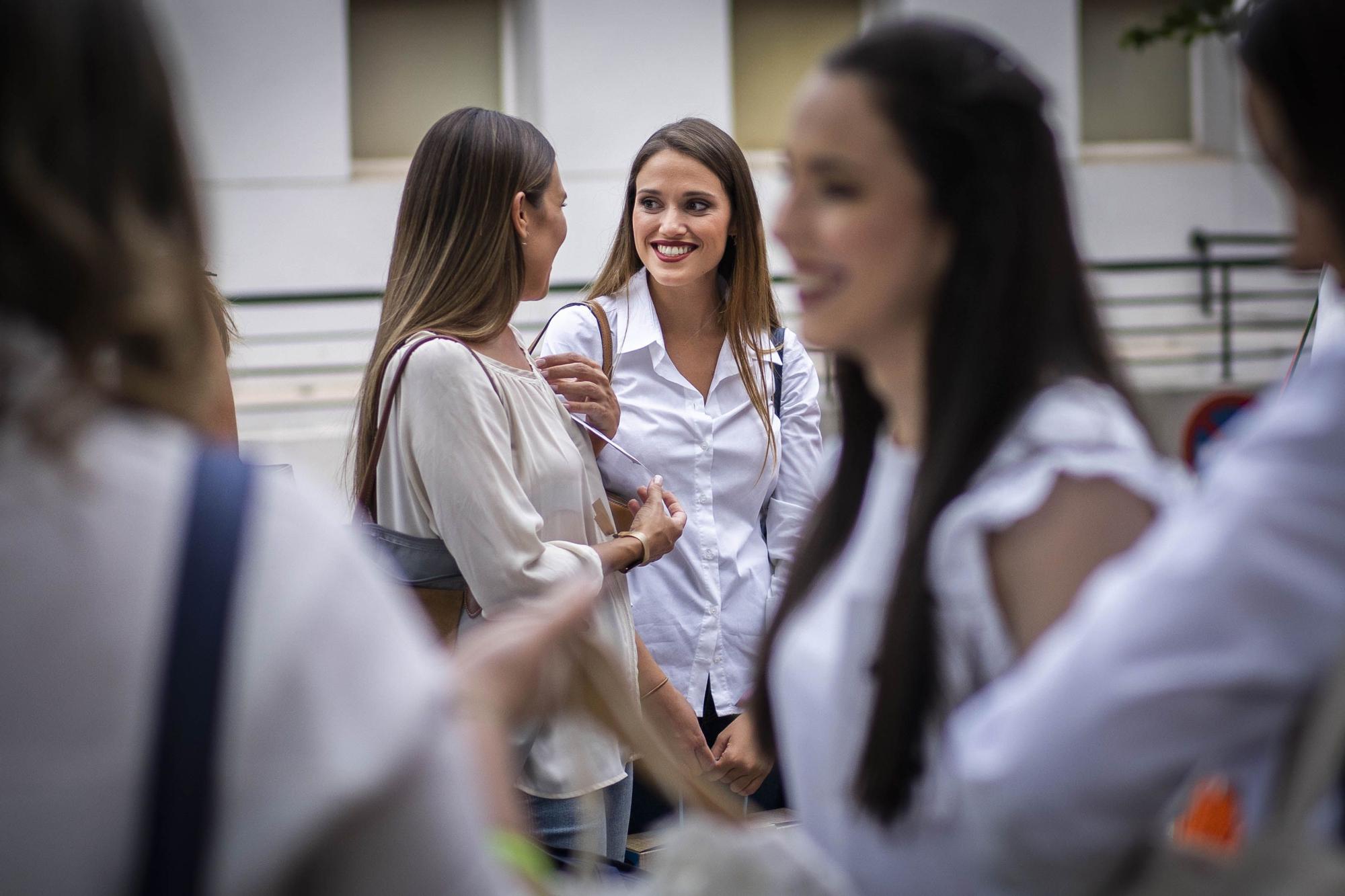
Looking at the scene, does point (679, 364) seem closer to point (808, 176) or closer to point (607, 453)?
point (607, 453)

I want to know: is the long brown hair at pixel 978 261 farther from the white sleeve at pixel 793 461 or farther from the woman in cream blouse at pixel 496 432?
the white sleeve at pixel 793 461

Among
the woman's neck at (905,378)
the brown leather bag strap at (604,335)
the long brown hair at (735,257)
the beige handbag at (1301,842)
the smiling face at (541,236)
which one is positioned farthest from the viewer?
the long brown hair at (735,257)

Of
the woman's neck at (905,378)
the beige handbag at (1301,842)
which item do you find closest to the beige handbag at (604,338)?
the woman's neck at (905,378)

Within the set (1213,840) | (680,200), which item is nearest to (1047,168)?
(1213,840)

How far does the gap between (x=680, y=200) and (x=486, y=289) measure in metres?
0.98

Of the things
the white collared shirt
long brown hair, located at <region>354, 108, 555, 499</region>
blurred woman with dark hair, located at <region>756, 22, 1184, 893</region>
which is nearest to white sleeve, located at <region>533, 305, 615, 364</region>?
the white collared shirt

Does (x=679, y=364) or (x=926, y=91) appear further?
(x=679, y=364)

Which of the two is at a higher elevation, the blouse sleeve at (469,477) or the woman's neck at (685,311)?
the woman's neck at (685,311)

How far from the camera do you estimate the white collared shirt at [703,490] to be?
343 cm

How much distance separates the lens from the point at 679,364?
3.61 metres

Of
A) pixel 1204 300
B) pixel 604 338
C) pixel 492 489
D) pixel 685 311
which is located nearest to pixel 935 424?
pixel 492 489

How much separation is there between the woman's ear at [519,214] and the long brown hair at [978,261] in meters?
1.48

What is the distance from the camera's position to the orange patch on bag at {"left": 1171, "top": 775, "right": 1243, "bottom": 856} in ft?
4.48

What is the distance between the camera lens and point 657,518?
311cm
